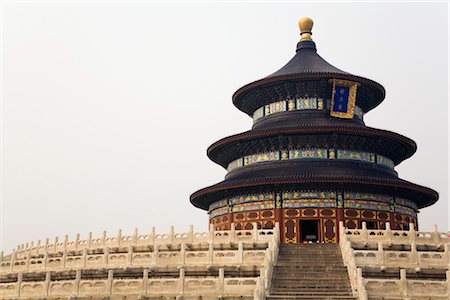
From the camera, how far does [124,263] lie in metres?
24.7

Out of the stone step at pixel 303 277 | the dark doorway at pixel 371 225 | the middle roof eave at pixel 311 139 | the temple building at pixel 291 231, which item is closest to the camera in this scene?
the temple building at pixel 291 231

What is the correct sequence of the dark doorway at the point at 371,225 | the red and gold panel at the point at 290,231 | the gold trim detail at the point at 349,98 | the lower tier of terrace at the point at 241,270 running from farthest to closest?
the gold trim detail at the point at 349,98 < the dark doorway at the point at 371,225 < the red and gold panel at the point at 290,231 < the lower tier of terrace at the point at 241,270

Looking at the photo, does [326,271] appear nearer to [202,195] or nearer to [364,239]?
[364,239]

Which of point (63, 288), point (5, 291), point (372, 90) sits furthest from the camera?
point (372, 90)

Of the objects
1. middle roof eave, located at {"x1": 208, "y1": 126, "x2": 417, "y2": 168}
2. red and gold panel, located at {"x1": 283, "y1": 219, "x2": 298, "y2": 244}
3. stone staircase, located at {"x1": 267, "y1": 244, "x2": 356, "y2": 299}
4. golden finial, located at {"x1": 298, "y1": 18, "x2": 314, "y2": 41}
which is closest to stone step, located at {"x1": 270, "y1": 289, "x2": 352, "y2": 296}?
stone staircase, located at {"x1": 267, "y1": 244, "x2": 356, "y2": 299}

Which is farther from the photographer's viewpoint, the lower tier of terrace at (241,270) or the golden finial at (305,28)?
the golden finial at (305,28)

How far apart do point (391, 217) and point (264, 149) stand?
9.68m

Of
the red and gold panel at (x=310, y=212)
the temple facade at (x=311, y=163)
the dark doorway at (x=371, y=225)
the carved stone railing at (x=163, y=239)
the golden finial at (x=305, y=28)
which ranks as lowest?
the carved stone railing at (x=163, y=239)

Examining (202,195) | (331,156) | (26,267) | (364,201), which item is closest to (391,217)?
(364,201)

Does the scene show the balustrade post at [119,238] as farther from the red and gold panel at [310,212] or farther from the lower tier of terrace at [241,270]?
the red and gold panel at [310,212]

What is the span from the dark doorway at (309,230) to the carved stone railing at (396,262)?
9189 millimetres

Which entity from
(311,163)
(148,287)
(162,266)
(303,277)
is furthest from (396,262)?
(311,163)

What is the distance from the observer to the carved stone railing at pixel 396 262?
63.5 feet

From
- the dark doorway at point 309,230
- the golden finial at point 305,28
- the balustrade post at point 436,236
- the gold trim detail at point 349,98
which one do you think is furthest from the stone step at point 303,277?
the golden finial at point 305,28
